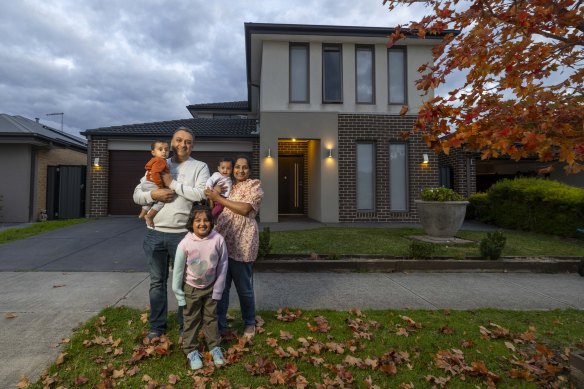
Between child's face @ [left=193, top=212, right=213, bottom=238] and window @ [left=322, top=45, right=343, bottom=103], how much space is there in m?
10.2

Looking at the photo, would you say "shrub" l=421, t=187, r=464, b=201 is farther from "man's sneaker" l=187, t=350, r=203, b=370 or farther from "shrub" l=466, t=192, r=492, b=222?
"man's sneaker" l=187, t=350, r=203, b=370

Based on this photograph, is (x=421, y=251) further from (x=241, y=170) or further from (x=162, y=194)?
(x=162, y=194)

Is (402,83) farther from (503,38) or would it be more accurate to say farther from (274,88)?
(503,38)

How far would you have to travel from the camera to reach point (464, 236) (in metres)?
8.97

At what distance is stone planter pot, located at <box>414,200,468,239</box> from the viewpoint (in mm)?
8055

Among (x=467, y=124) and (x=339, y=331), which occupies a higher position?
(x=467, y=124)

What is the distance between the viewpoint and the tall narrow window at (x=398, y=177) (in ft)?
39.9

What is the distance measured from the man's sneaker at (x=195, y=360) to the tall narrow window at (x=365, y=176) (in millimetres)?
9900

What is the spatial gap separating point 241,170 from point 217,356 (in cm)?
160

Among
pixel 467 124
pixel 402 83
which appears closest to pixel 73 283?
pixel 467 124

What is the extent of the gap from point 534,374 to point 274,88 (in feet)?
35.5

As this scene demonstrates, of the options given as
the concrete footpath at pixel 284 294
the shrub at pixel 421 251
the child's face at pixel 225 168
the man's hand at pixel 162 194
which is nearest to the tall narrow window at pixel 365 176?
the shrub at pixel 421 251

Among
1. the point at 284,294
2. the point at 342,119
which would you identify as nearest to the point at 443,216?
the point at 284,294

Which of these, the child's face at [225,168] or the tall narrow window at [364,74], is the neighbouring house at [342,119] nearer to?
the tall narrow window at [364,74]
